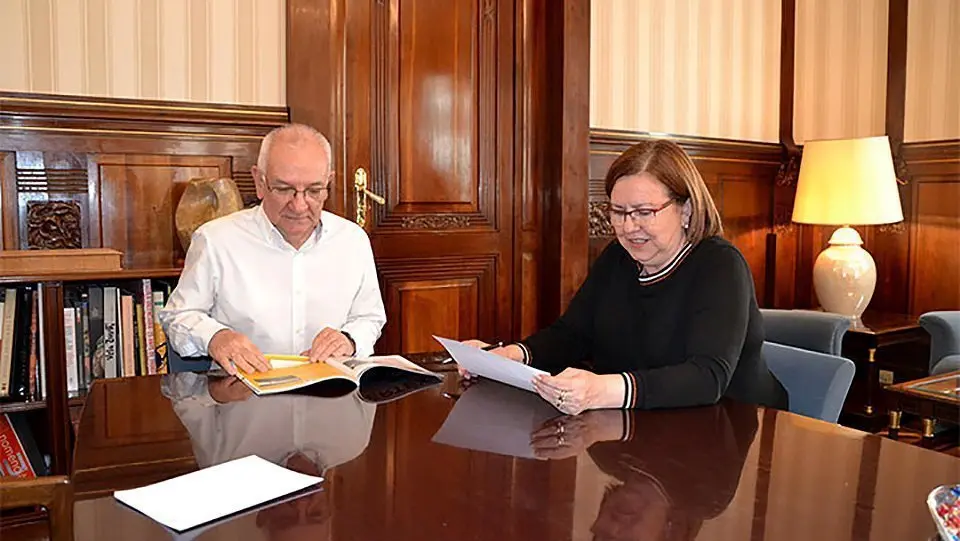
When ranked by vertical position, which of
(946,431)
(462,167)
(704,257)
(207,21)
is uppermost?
(207,21)

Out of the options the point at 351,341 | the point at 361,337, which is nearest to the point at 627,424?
the point at 351,341

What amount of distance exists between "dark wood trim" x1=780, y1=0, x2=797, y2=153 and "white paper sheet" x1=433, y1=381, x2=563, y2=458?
346 cm

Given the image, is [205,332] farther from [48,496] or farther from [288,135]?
[48,496]

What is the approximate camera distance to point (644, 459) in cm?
121

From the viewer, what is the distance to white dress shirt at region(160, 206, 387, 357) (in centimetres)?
217

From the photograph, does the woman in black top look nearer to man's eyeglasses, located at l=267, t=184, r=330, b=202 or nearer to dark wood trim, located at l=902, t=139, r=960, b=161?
man's eyeglasses, located at l=267, t=184, r=330, b=202

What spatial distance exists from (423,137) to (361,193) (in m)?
0.38

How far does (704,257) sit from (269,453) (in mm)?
1035

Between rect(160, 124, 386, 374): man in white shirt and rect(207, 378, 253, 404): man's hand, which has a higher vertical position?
rect(160, 124, 386, 374): man in white shirt

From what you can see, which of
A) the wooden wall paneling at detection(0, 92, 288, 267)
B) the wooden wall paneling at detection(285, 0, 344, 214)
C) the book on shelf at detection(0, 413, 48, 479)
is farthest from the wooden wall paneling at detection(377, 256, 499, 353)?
the book on shelf at detection(0, 413, 48, 479)

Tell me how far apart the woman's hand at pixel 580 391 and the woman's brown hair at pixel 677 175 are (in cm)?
51

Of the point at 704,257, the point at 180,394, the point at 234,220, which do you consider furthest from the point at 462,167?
the point at 180,394

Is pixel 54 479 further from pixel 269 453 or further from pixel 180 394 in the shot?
pixel 180 394

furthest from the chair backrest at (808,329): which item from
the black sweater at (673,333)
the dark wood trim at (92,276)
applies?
the dark wood trim at (92,276)
